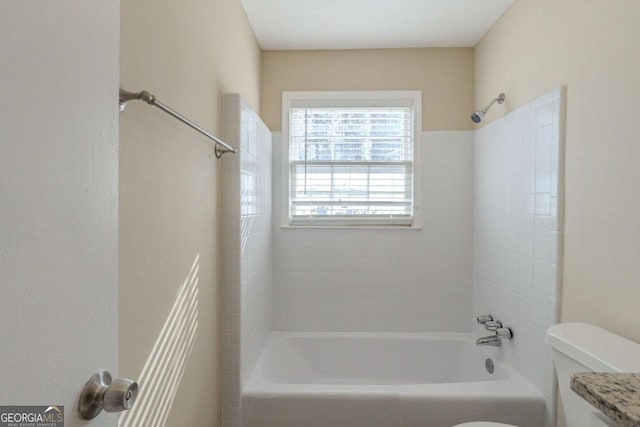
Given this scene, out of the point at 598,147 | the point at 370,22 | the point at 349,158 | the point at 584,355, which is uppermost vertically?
the point at 370,22

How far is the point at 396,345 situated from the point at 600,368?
1585 millimetres

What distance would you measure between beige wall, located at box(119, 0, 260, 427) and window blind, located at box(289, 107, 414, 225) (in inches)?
37.3

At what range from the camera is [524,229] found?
1941 millimetres

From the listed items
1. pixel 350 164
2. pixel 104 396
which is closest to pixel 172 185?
pixel 104 396

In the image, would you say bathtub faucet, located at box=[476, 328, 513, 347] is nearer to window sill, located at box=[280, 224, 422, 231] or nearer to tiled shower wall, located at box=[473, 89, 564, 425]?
tiled shower wall, located at box=[473, 89, 564, 425]

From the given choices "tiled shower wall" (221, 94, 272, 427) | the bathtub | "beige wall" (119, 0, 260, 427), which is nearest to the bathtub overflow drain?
the bathtub

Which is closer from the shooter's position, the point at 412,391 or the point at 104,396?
the point at 104,396

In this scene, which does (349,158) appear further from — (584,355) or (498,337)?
(584,355)

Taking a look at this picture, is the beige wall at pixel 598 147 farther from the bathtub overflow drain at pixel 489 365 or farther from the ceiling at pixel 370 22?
the bathtub overflow drain at pixel 489 365

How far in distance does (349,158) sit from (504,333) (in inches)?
58.8

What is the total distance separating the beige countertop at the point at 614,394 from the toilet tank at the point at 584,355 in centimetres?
41

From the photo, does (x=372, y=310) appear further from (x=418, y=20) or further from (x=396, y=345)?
(x=418, y=20)

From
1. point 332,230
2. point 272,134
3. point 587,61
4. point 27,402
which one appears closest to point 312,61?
point 272,134

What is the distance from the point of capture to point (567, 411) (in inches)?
51.2
